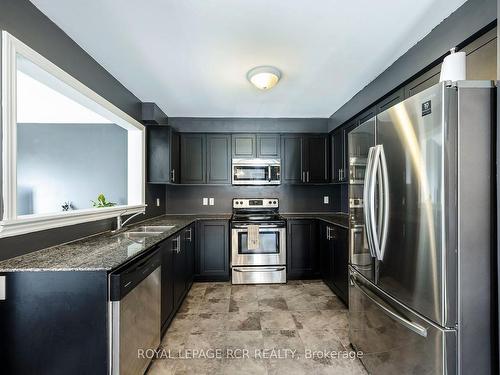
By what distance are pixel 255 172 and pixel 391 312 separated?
275 centimetres

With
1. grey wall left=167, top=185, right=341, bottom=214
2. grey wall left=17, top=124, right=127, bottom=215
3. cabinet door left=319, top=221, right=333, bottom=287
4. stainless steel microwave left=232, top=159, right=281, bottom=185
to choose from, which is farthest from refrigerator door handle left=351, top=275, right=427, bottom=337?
grey wall left=17, top=124, right=127, bottom=215

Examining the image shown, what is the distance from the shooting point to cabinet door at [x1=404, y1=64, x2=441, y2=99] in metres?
1.79

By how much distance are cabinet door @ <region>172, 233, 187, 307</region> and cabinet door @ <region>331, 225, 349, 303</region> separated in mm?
1838

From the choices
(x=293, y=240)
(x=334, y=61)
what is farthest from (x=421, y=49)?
(x=293, y=240)

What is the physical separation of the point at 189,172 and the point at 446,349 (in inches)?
138

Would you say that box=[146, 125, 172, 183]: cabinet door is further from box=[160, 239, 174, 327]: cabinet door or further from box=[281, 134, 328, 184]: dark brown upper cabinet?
box=[281, 134, 328, 184]: dark brown upper cabinet

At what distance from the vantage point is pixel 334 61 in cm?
219

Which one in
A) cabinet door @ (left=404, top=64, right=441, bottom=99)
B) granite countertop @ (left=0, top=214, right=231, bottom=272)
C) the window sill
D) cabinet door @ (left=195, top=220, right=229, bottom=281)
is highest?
cabinet door @ (left=404, top=64, right=441, bottom=99)

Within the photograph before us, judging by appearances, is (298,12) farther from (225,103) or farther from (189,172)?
(189,172)

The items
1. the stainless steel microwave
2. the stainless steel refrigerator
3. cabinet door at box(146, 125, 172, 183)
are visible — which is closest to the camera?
the stainless steel refrigerator

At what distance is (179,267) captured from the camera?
8.82 ft

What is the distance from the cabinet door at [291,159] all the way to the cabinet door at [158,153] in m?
1.76

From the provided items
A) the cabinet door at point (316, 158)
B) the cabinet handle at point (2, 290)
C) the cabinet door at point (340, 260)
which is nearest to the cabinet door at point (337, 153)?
the cabinet door at point (316, 158)

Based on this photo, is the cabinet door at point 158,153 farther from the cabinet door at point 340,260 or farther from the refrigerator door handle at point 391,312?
the refrigerator door handle at point 391,312
